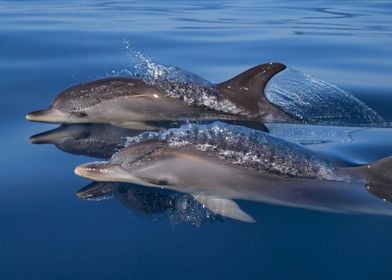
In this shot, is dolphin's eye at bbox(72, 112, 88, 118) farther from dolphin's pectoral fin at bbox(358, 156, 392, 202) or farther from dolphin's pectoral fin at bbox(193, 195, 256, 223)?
dolphin's pectoral fin at bbox(358, 156, 392, 202)

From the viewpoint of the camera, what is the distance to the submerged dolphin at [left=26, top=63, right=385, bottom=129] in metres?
8.13

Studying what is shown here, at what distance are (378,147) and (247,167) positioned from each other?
1.74 meters

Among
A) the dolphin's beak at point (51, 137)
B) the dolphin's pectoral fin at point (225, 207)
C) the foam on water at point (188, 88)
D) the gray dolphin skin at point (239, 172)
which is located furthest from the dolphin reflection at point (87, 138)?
the dolphin's pectoral fin at point (225, 207)

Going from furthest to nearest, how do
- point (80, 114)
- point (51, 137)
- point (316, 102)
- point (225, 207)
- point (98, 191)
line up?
point (316, 102) < point (80, 114) < point (51, 137) < point (98, 191) < point (225, 207)

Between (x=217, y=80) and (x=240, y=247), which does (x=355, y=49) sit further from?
(x=240, y=247)

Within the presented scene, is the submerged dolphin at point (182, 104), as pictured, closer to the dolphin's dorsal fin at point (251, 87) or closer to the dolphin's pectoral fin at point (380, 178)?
the dolphin's dorsal fin at point (251, 87)

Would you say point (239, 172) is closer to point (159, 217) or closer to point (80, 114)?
point (159, 217)

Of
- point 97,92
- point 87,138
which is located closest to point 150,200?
point 87,138

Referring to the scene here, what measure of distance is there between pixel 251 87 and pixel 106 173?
10.9 feet

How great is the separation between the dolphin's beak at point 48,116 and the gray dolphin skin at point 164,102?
43 mm

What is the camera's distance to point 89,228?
479 centimetres

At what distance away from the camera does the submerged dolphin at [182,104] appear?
26.7ft

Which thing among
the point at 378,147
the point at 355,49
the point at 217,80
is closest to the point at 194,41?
the point at 355,49

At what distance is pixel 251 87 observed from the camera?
27.6ft
